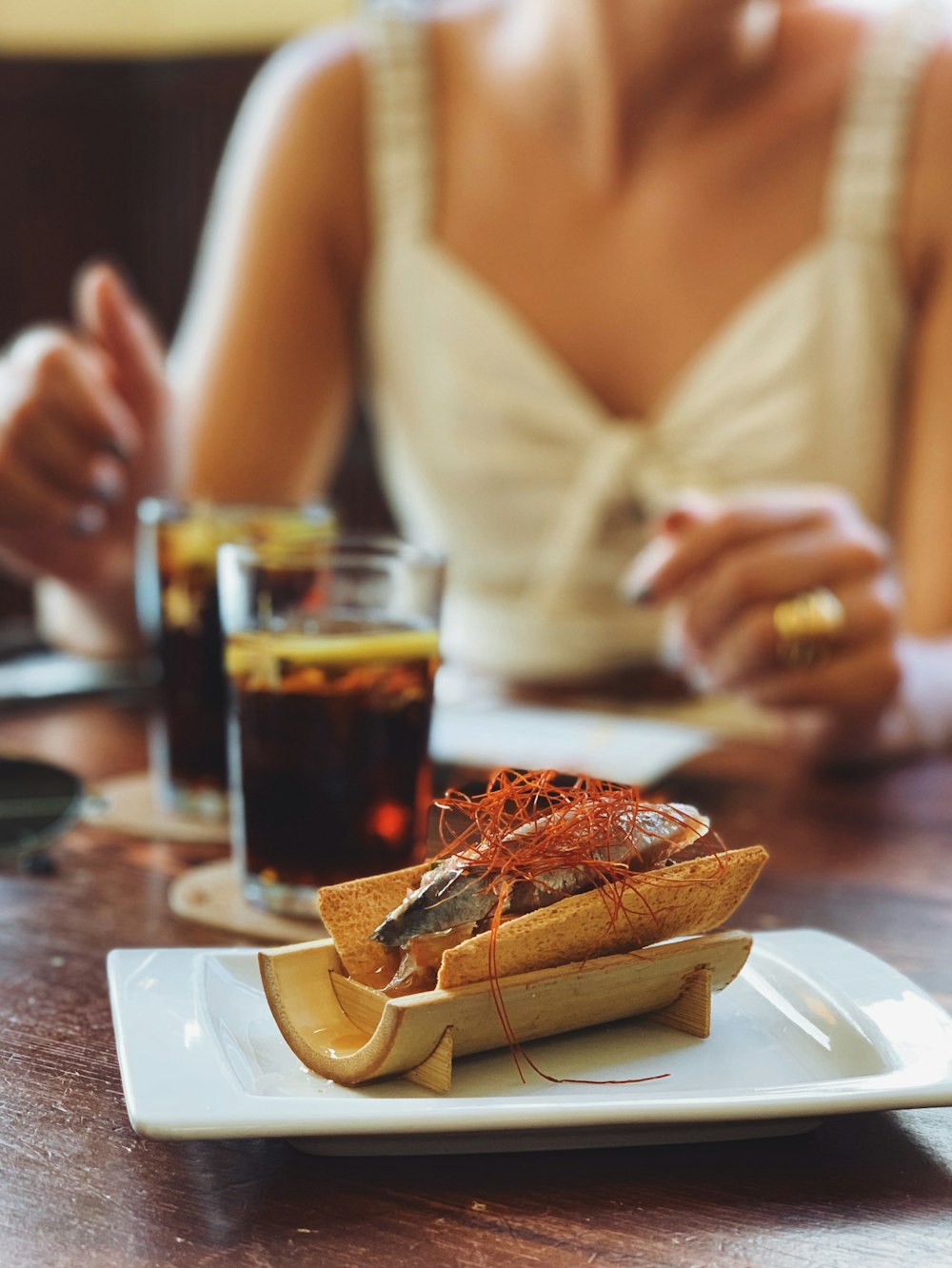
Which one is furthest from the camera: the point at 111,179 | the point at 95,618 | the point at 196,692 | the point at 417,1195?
the point at 111,179

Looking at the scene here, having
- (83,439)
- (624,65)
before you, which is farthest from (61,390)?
(624,65)

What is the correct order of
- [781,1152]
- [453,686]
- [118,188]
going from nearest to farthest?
[781,1152]
[453,686]
[118,188]

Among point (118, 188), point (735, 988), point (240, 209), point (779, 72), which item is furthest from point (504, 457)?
point (118, 188)

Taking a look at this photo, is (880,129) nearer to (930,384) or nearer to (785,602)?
(930,384)

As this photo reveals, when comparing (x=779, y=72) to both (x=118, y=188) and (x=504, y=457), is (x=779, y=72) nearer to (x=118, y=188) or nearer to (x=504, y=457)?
(x=504, y=457)

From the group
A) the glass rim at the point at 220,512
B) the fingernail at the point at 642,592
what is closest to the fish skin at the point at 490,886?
the glass rim at the point at 220,512

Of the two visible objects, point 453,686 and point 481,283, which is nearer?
point 453,686

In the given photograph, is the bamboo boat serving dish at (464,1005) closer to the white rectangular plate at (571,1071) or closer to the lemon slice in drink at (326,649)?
the white rectangular plate at (571,1071)
